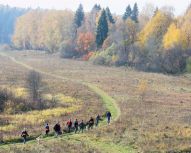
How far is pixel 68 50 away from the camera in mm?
125000

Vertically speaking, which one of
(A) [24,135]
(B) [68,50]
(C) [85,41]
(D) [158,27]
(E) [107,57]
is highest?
(D) [158,27]

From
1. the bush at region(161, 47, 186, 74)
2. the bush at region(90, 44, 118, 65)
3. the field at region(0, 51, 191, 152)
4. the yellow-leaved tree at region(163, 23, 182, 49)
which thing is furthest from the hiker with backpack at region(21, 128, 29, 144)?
the bush at region(90, 44, 118, 65)

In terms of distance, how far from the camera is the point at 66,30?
456ft

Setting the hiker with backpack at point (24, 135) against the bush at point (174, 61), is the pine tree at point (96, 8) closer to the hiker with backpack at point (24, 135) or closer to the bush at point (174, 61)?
the bush at point (174, 61)

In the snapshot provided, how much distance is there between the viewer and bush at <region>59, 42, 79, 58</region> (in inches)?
4904

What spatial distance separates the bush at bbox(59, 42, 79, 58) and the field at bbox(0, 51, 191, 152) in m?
33.6

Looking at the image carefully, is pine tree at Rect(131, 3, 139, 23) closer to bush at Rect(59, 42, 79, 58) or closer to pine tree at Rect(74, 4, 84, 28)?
pine tree at Rect(74, 4, 84, 28)

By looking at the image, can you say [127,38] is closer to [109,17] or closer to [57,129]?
[109,17]

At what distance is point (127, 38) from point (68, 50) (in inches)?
875

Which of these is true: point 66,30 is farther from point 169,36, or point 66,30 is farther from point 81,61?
point 169,36

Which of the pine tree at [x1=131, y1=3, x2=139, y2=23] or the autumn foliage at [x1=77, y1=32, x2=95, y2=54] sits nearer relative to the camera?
the autumn foliage at [x1=77, y1=32, x2=95, y2=54]

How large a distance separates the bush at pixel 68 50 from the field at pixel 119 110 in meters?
33.6

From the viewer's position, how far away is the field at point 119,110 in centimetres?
3300

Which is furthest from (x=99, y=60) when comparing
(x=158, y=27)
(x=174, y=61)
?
(x=174, y=61)
